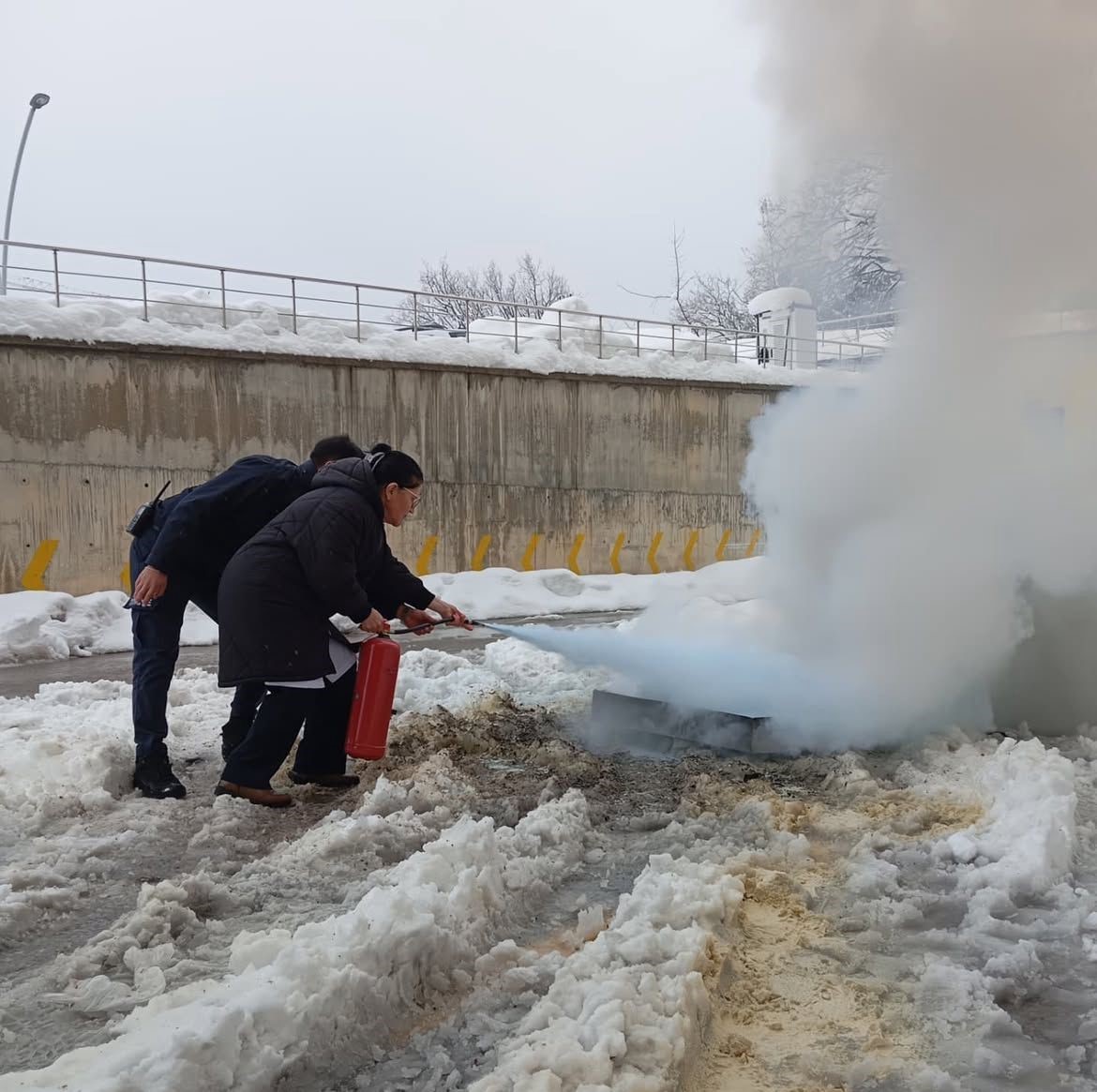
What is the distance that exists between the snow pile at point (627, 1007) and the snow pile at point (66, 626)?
7598mm

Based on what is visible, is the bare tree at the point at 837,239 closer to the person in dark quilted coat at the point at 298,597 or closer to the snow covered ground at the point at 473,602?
the snow covered ground at the point at 473,602

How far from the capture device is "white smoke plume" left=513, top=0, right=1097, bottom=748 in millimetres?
5195

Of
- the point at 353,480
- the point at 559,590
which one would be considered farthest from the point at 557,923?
the point at 559,590

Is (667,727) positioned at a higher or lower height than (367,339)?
lower

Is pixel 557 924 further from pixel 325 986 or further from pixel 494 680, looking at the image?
pixel 494 680

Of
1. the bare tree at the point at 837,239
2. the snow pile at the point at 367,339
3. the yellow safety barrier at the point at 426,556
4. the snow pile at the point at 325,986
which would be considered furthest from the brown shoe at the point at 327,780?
the yellow safety barrier at the point at 426,556

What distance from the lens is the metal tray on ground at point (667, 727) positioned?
5.09 meters

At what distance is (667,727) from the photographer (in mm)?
5383

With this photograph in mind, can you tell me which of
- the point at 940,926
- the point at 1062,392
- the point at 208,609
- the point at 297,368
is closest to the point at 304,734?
the point at 208,609

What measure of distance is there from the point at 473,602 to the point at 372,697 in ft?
26.1

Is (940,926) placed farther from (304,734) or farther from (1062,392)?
(1062,392)

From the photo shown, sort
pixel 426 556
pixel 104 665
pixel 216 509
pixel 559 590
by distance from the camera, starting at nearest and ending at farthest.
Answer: pixel 216 509 → pixel 104 665 → pixel 559 590 → pixel 426 556

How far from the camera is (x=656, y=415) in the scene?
16094 mm

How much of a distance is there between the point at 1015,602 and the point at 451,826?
3504 millimetres
